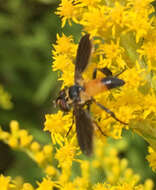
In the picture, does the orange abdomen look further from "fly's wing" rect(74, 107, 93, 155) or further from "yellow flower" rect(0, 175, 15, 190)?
"yellow flower" rect(0, 175, 15, 190)

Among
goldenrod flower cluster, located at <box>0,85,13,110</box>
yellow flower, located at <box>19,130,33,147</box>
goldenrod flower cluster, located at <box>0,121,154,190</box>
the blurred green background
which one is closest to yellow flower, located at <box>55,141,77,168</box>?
goldenrod flower cluster, located at <box>0,121,154,190</box>

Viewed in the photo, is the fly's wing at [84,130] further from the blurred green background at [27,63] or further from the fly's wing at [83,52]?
the blurred green background at [27,63]

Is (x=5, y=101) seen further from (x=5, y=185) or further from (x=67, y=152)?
(x=67, y=152)

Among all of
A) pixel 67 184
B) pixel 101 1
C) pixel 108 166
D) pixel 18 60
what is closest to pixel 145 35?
pixel 101 1

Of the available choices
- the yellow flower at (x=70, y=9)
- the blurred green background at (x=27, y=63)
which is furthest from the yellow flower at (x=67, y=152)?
the blurred green background at (x=27, y=63)

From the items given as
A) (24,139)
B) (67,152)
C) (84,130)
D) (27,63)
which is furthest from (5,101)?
(84,130)

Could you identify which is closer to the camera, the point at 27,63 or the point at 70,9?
the point at 70,9
